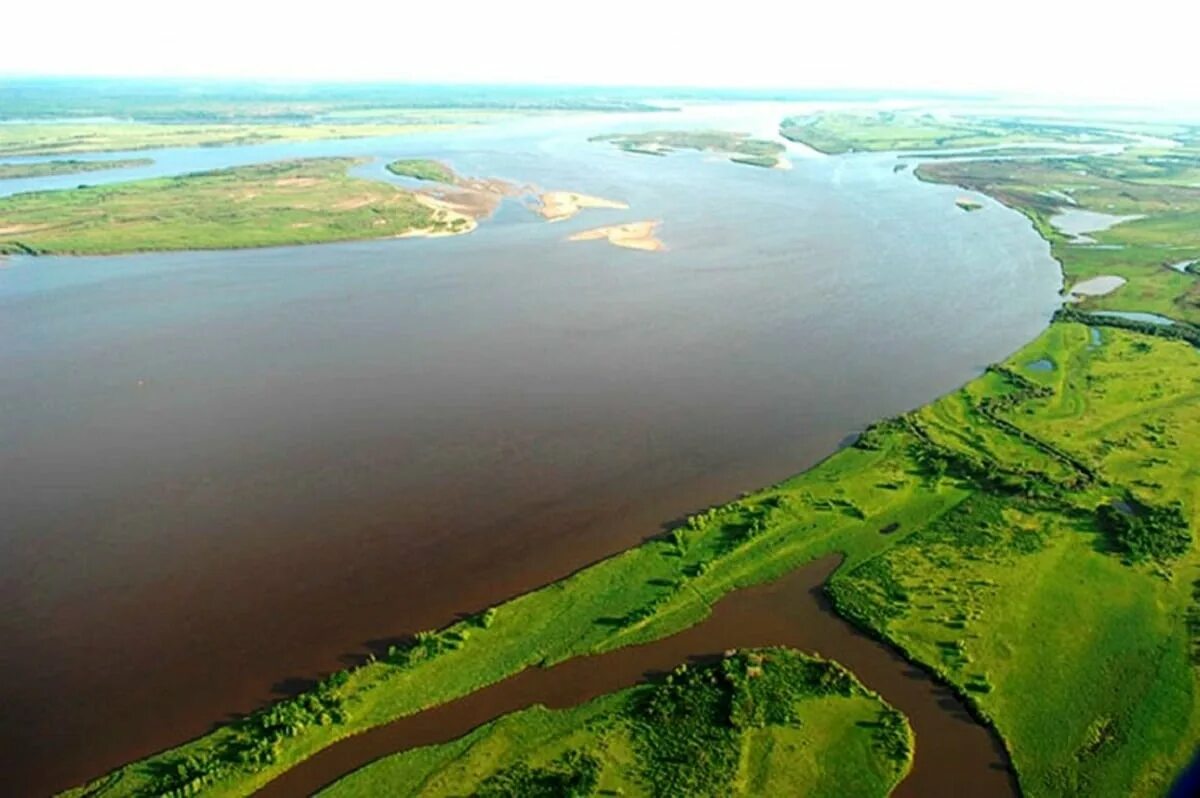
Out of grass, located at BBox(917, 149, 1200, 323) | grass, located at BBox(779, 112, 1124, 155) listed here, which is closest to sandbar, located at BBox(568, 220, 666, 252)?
grass, located at BBox(917, 149, 1200, 323)

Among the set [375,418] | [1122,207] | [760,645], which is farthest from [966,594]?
[1122,207]

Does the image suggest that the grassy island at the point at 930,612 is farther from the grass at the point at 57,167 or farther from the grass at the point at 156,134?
the grass at the point at 156,134

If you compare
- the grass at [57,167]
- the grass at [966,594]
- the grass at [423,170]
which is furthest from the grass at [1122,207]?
the grass at [57,167]

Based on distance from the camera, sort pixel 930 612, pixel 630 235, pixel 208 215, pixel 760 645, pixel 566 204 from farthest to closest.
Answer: pixel 566 204 < pixel 208 215 < pixel 630 235 < pixel 930 612 < pixel 760 645

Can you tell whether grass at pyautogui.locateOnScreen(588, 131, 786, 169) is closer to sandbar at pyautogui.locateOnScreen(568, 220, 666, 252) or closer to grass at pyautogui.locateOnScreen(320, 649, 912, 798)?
sandbar at pyautogui.locateOnScreen(568, 220, 666, 252)

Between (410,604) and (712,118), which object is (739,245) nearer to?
(410,604)

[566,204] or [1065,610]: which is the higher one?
[566,204]

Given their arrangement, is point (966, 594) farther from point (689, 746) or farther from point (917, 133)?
point (917, 133)
